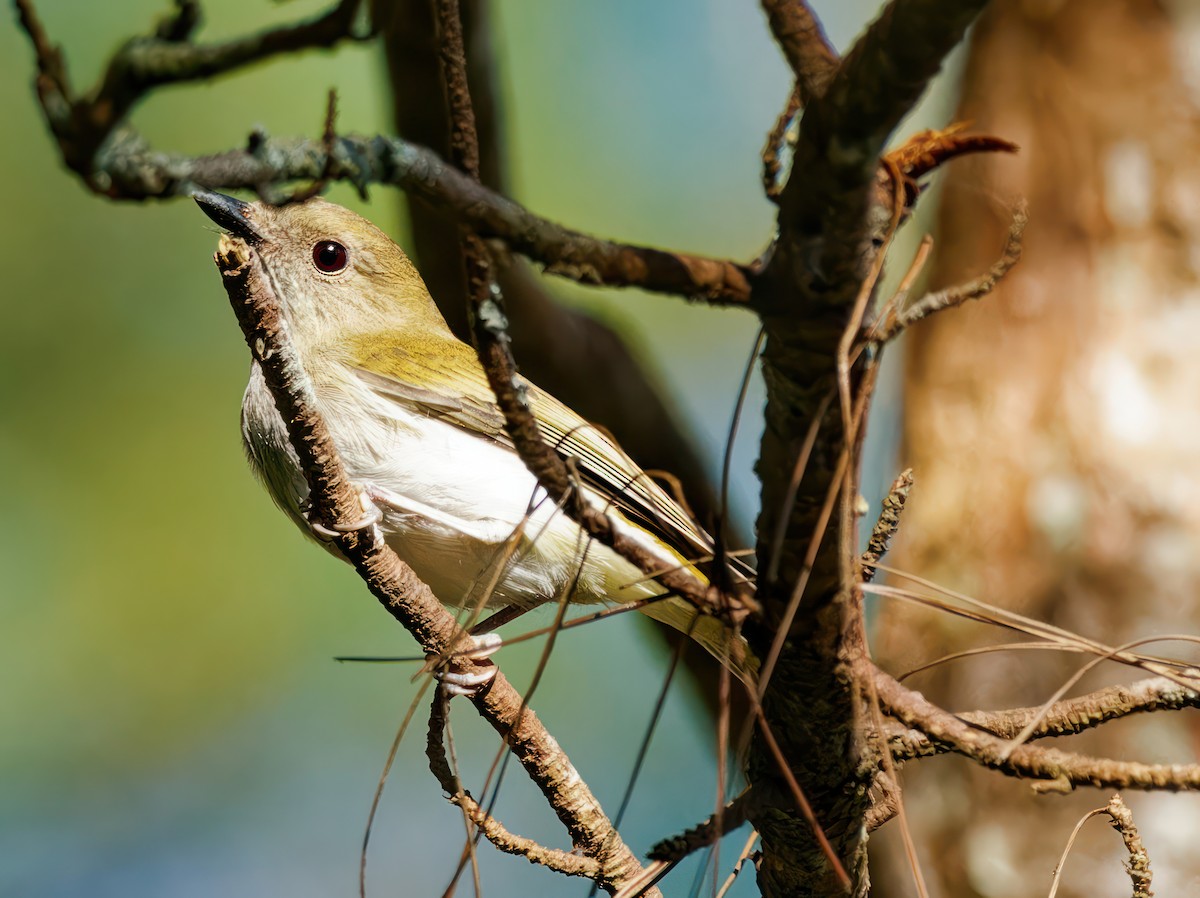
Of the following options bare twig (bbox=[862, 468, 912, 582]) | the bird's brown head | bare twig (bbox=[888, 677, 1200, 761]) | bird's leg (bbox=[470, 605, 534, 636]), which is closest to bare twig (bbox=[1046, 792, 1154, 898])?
bare twig (bbox=[888, 677, 1200, 761])

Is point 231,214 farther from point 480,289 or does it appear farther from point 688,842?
point 688,842

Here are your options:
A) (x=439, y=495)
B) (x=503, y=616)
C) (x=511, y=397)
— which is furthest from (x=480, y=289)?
(x=503, y=616)

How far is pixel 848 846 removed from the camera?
2041 mm

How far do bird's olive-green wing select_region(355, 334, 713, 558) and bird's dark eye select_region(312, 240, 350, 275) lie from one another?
1.20ft

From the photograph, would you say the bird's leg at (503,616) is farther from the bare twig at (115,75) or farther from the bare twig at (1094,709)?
the bare twig at (115,75)

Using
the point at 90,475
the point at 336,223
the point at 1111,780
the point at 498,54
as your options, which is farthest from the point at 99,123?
the point at 90,475

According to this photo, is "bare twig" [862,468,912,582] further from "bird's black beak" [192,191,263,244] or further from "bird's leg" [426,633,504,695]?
"bird's black beak" [192,191,263,244]

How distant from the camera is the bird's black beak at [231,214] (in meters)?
3.54

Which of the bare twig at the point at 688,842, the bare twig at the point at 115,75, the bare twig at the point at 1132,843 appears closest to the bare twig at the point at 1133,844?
the bare twig at the point at 1132,843

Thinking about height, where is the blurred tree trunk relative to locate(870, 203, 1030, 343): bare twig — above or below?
above

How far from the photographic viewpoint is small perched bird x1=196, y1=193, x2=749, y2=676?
10.2ft

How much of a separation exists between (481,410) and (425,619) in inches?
51.9

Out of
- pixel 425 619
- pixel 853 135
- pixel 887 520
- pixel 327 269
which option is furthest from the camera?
pixel 327 269

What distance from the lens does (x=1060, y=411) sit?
442cm
